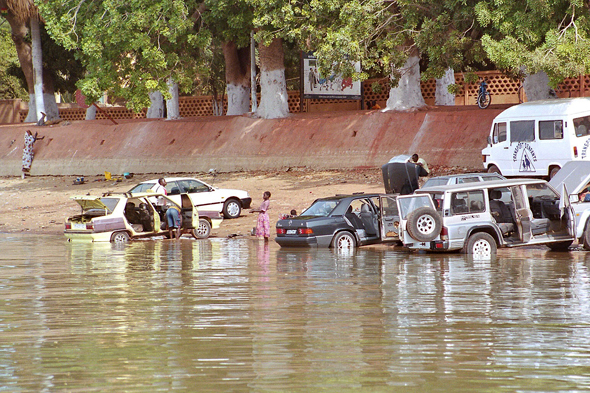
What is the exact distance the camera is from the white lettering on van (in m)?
23.7

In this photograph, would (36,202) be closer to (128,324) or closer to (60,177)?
(60,177)

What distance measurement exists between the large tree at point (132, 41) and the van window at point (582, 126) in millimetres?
14624

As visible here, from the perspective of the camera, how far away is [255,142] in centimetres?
3475

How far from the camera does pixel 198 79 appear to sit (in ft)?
166

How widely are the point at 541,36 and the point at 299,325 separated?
16.7 meters

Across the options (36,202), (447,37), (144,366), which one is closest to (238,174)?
(36,202)

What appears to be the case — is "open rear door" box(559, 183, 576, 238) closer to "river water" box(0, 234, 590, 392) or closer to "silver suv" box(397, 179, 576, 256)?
"silver suv" box(397, 179, 576, 256)

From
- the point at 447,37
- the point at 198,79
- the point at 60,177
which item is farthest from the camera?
the point at 198,79

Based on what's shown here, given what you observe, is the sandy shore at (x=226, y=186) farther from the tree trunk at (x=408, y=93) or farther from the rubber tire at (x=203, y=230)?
the tree trunk at (x=408, y=93)

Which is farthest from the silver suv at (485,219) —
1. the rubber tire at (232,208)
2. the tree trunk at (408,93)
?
the tree trunk at (408,93)

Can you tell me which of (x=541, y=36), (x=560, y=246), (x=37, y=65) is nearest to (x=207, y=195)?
(x=541, y=36)

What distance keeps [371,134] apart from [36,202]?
1219cm

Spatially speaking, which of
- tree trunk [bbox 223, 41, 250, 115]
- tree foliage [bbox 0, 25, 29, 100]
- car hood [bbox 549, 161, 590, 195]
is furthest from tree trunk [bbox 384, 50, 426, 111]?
tree foliage [bbox 0, 25, 29, 100]

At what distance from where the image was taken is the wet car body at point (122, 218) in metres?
21.1
